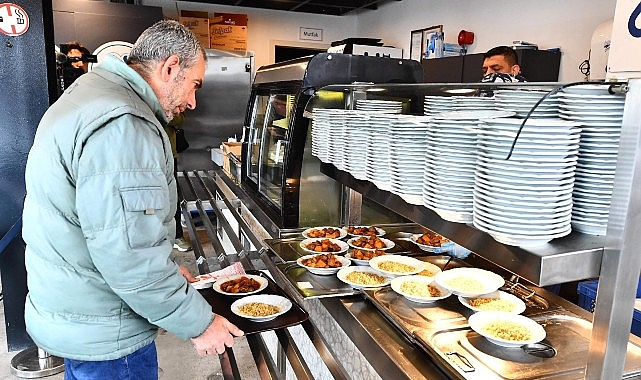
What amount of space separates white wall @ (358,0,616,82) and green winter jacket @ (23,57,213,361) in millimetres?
2958

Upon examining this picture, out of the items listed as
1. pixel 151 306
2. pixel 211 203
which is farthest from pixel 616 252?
pixel 211 203

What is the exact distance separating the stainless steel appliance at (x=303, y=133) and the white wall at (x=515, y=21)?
65.7 inches

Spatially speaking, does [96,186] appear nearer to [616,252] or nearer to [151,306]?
[151,306]

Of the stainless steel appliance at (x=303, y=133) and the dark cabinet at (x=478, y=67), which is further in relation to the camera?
the dark cabinet at (x=478, y=67)

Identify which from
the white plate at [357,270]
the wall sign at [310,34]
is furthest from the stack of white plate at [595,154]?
the wall sign at [310,34]

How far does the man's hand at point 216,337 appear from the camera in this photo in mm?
1472

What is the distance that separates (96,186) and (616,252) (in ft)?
4.01

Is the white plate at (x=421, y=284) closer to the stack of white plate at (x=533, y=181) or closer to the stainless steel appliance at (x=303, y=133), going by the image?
the stack of white plate at (x=533, y=181)

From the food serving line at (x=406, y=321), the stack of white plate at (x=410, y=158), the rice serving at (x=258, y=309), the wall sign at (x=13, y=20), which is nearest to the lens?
the food serving line at (x=406, y=321)

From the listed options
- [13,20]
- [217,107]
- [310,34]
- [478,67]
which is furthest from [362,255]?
[310,34]

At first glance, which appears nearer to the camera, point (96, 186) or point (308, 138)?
point (96, 186)

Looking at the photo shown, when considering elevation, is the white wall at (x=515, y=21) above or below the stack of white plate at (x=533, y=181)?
above

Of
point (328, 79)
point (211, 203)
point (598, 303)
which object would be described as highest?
point (328, 79)

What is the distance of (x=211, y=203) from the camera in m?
3.27
